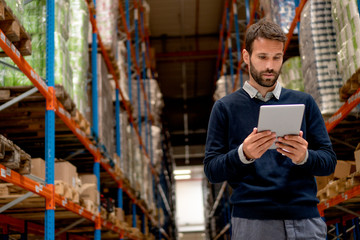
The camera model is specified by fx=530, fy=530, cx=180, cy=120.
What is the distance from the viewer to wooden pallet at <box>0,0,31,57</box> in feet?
12.1

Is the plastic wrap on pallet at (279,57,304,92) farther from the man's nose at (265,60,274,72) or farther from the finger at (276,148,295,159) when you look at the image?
the finger at (276,148,295,159)

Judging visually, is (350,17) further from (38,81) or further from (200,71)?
(200,71)

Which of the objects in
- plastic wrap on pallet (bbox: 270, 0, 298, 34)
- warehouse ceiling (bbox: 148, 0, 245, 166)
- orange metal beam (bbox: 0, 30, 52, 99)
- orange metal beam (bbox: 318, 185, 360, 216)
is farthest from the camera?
warehouse ceiling (bbox: 148, 0, 245, 166)

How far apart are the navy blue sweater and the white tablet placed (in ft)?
0.47

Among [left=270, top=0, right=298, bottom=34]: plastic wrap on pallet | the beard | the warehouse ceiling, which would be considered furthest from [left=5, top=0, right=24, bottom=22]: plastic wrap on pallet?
the warehouse ceiling

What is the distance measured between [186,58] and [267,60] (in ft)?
56.1

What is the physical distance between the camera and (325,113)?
5.84 meters

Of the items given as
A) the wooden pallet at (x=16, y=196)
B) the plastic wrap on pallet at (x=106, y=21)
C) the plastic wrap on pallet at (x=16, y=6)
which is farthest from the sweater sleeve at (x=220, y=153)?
the plastic wrap on pallet at (x=106, y=21)

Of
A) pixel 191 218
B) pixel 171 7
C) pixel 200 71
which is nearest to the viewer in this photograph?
pixel 171 7

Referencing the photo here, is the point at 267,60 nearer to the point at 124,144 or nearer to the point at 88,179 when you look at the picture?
the point at 88,179

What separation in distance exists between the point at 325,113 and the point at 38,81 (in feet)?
10.1

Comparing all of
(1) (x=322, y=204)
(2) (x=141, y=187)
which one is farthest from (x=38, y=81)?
(2) (x=141, y=187)

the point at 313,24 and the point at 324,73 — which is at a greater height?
the point at 313,24

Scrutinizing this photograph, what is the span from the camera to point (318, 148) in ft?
7.53
